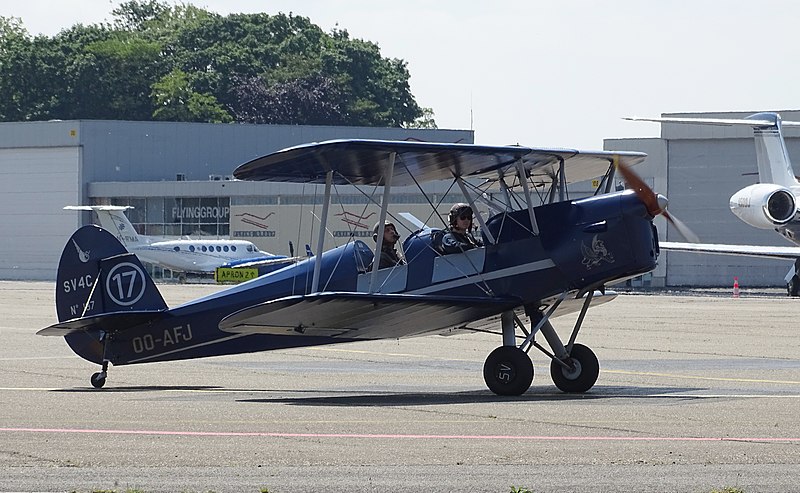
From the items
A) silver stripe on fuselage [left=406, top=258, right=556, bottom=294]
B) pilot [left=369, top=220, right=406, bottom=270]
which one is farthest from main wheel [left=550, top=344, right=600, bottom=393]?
pilot [left=369, top=220, right=406, bottom=270]

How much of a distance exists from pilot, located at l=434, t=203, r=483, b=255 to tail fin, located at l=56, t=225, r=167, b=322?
3949mm

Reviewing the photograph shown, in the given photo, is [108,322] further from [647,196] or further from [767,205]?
[767,205]

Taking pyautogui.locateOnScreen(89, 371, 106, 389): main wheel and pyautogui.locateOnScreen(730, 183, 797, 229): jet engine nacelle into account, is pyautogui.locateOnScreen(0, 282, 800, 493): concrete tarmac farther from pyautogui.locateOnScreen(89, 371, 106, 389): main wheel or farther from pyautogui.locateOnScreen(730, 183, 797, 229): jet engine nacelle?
pyautogui.locateOnScreen(730, 183, 797, 229): jet engine nacelle

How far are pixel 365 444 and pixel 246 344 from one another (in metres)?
6.09

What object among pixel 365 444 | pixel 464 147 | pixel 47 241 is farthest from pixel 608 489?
pixel 47 241

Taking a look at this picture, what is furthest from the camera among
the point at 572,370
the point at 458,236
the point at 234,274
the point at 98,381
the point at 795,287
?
the point at 234,274

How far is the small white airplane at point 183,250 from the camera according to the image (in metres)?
66.6

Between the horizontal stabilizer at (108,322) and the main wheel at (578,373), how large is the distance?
16.6 ft

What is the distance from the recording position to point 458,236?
16359 mm

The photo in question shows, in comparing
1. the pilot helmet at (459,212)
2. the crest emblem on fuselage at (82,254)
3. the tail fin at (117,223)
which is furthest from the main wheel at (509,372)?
the tail fin at (117,223)

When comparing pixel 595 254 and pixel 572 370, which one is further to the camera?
pixel 572 370

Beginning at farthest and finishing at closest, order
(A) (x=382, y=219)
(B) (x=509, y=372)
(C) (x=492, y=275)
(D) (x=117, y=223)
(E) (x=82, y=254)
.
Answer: (D) (x=117, y=223)
(E) (x=82, y=254)
(C) (x=492, y=275)
(A) (x=382, y=219)
(B) (x=509, y=372)

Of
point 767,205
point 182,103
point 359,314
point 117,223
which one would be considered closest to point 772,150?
point 767,205

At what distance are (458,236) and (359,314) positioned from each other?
1710 mm
